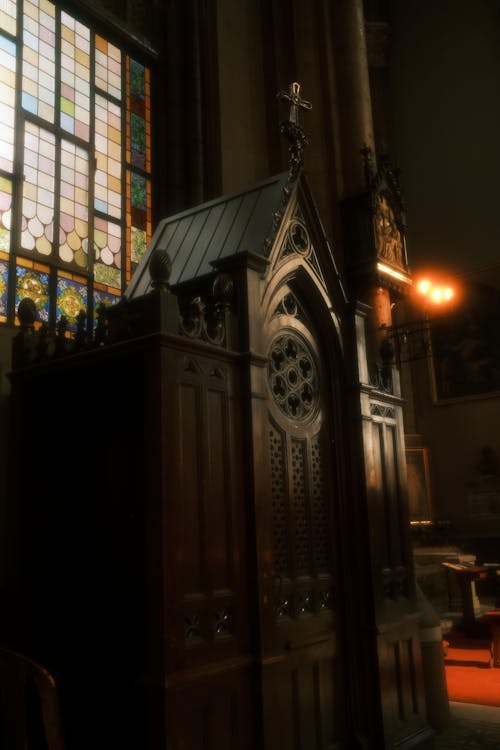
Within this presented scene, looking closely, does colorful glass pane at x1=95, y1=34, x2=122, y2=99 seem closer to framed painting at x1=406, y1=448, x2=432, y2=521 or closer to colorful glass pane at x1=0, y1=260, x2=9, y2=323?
colorful glass pane at x1=0, y1=260, x2=9, y2=323

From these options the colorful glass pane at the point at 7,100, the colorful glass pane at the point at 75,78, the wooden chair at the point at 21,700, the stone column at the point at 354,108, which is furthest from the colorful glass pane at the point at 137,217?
the wooden chair at the point at 21,700

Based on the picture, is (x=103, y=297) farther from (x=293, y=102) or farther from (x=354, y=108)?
(x=354, y=108)

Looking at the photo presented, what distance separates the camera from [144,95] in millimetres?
7430

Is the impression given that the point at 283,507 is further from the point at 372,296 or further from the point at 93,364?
the point at 372,296

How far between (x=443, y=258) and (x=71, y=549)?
1141 cm

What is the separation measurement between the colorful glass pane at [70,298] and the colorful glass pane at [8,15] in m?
2.13

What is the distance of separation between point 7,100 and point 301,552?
13.8ft

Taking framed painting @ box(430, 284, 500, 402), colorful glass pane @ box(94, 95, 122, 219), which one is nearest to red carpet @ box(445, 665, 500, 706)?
colorful glass pane @ box(94, 95, 122, 219)

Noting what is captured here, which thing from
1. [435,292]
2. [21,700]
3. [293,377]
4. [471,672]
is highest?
[435,292]

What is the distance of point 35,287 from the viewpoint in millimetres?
5453

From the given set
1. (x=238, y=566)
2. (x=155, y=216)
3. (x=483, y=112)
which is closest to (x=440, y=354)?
(x=483, y=112)

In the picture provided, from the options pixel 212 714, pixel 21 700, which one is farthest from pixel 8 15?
pixel 212 714

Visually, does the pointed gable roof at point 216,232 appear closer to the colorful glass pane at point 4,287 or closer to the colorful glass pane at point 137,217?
the colorful glass pane at point 4,287

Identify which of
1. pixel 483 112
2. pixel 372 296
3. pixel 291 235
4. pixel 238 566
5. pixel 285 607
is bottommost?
pixel 285 607
